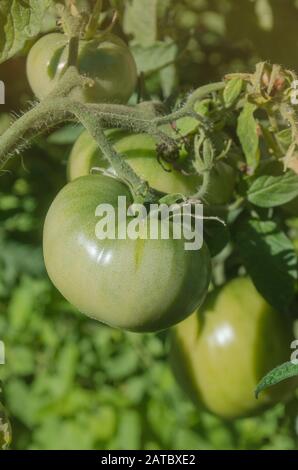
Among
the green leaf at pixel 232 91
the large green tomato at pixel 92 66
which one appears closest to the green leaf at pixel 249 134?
the green leaf at pixel 232 91

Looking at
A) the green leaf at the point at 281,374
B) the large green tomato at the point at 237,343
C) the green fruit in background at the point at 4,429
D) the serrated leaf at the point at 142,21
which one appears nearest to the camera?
the green leaf at the point at 281,374

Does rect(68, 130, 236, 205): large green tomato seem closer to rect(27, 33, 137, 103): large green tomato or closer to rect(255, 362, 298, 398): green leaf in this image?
rect(27, 33, 137, 103): large green tomato

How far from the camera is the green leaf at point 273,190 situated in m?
1.12

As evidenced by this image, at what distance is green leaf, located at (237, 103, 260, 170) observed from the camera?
1.05m

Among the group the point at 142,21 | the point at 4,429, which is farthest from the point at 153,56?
the point at 4,429

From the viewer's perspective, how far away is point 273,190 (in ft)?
3.75

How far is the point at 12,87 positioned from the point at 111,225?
665mm

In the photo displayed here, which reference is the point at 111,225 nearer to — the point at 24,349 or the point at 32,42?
the point at 32,42

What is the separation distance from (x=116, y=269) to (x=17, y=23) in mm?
325

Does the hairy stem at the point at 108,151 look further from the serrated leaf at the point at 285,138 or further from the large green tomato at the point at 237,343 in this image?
the large green tomato at the point at 237,343

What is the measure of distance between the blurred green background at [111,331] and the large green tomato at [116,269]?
0.55 metres

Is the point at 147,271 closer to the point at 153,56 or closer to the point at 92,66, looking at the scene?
the point at 92,66

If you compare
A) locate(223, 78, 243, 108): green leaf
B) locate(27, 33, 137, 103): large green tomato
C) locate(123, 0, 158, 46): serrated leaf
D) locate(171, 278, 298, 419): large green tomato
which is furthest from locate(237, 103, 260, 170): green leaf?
locate(123, 0, 158, 46): serrated leaf

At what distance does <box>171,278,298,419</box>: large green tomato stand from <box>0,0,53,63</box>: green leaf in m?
0.52
